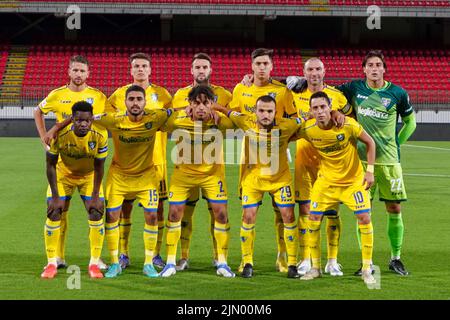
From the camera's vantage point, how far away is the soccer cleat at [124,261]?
7.53 m

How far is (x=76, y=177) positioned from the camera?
7.30 meters

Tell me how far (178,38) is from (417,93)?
1106 cm

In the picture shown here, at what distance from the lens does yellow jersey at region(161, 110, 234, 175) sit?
7250 mm

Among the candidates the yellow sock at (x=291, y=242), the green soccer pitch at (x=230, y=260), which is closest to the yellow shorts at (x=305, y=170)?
the yellow sock at (x=291, y=242)

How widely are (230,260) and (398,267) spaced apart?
1723 mm

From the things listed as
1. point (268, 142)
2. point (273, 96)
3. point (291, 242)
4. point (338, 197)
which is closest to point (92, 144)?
point (268, 142)

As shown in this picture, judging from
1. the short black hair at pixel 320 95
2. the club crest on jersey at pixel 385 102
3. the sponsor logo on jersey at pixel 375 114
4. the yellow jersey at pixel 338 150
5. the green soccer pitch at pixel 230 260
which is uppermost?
the short black hair at pixel 320 95

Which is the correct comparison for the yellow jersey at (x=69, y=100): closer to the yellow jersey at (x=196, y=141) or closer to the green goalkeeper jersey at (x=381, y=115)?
the yellow jersey at (x=196, y=141)

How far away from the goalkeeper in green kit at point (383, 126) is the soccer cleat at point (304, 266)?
0.81 meters

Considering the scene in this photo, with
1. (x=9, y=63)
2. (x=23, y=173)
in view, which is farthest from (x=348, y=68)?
(x=23, y=173)

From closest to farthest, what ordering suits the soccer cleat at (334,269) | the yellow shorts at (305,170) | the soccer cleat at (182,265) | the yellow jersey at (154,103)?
1. the soccer cleat at (334,269)
2. the soccer cleat at (182,265)
3. the yellow shorts at (305,170)
4. the yellow jersey at (154,103)

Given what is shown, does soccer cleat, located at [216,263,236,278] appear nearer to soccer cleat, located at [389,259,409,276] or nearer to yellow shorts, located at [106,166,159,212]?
yellow shorts, located at [106,166,159,212]

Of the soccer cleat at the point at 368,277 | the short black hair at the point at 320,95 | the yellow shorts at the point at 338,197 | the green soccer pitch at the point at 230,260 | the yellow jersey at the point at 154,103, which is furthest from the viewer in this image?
the yellow jersey at the point at 154,103

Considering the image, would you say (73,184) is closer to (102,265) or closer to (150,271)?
(102,265)
